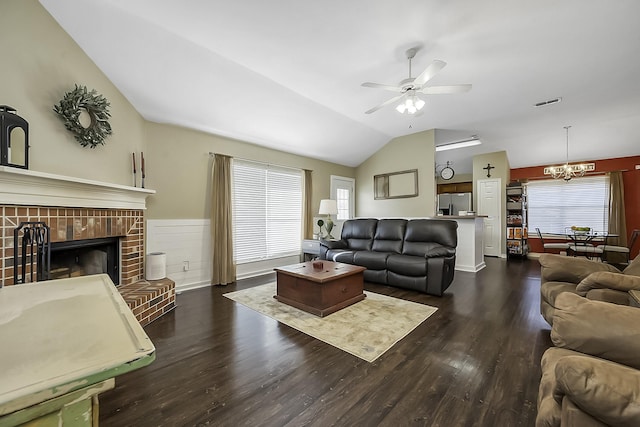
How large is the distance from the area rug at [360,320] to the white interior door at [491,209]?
4.87 metres

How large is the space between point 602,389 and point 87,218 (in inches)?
144

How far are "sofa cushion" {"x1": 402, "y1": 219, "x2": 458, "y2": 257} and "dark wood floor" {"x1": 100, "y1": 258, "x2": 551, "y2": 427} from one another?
50.1 inches

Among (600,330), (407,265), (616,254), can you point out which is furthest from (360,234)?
(616,254)

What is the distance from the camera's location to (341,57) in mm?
2904

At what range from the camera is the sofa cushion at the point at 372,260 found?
155 inches

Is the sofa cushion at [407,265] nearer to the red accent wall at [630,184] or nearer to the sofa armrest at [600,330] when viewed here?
the sofa armrest at [600,330]

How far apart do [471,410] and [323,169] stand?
5.19 m

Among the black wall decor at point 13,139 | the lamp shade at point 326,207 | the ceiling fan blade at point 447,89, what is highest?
the ceiling fan blade at point 447,89

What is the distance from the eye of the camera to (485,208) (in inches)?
270

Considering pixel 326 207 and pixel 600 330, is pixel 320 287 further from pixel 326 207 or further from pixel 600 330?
pixel 326 207

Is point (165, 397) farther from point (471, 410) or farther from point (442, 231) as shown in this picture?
point (442, 231)

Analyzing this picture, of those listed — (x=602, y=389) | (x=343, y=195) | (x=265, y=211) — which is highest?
(x=343, y=195)

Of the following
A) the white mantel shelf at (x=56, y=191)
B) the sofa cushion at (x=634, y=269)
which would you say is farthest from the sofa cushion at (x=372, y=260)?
the white mantel shelf at (x=56, y=191)

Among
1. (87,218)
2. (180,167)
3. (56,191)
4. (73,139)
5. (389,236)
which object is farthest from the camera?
(389,236)
